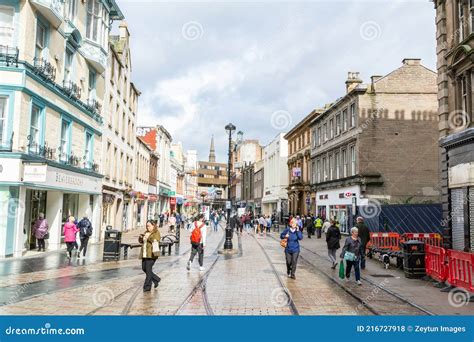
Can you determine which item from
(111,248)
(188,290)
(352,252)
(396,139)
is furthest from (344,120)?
(188,290)

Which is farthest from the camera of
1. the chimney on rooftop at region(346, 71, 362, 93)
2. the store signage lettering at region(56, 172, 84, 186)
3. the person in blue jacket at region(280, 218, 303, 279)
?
the chimney on rooftop at region(346, 71, 362, 93)

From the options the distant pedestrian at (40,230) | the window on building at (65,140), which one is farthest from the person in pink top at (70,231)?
the window on building at (65,140)

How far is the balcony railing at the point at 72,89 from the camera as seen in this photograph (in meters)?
19.9

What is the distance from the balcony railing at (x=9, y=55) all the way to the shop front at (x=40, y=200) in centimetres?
360

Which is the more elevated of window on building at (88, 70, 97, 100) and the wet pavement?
window on building at (88, 70, 97, 100)

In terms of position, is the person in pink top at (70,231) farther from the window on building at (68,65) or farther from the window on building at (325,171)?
the window on building at (325,171)

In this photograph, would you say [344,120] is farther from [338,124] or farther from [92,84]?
[92,84]

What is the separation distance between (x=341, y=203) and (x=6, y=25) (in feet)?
87.9

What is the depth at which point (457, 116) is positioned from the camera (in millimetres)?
17328

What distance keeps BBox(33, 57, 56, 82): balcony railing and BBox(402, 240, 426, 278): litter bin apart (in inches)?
593

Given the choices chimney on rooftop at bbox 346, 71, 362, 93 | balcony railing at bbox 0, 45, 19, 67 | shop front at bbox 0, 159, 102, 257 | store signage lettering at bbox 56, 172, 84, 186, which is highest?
chimney on rooftop at bbox 346, 71, 362, 93

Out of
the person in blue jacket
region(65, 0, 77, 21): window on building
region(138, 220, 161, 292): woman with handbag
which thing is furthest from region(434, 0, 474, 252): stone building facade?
region(65, 0, 77, 21): window on building

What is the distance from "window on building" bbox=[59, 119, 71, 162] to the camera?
2016 centimetres

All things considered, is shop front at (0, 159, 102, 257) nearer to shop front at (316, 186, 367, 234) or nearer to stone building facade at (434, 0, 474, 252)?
stone building facade at (434, 0, 474, 252)
